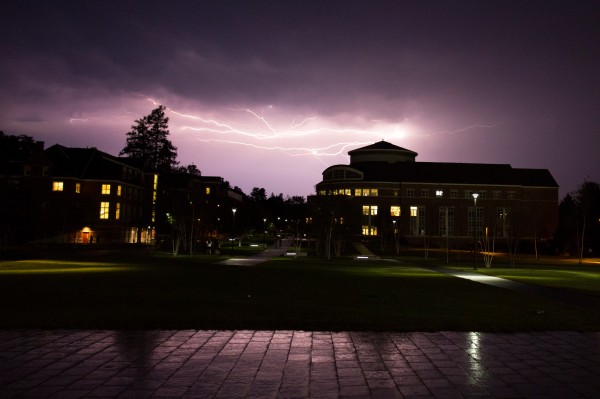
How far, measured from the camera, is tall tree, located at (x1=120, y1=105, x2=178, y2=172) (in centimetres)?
10075

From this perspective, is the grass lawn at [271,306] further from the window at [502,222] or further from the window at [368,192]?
the window at [502,222]

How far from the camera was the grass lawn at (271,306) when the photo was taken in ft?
39.7

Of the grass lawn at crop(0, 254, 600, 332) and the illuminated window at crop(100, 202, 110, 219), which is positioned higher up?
the illuminated window at crop(100, 202, 110, 219)

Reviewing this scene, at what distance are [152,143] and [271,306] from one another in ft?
300

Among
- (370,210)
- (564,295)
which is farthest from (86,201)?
(564,295)

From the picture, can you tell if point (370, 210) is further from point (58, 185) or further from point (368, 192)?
point (58, 185)

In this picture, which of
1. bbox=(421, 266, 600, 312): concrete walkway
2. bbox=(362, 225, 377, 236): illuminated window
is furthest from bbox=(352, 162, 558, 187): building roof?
bbox=(421, 266, 600, 312): concrete walkway

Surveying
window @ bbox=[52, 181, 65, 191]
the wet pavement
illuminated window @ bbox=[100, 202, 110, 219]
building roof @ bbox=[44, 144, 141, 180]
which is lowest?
the wet pavement

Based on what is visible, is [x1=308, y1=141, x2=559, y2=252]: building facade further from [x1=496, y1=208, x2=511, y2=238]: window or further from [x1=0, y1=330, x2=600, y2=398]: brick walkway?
[x1=0, y1=330, x2=600, y2=398]: brick walkway

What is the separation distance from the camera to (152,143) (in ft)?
332

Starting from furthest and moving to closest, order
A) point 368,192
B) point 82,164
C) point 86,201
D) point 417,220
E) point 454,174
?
point 454,174
point 368,192
point 417,220
point 82,164
point 86,201

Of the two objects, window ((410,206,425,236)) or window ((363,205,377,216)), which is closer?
window ((410,206,425,236))

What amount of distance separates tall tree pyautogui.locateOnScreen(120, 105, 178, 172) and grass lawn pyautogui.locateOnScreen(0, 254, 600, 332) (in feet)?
264

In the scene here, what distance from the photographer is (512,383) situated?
24.8 ft
